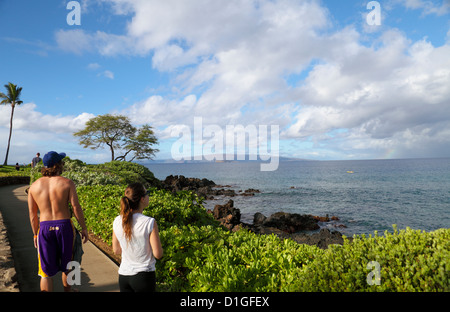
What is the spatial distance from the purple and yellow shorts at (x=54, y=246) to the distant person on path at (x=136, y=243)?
126 centimetres

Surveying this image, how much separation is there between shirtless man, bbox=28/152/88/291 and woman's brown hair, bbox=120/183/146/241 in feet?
4.36

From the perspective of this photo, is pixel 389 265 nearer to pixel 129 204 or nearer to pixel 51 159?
pixel 129 204

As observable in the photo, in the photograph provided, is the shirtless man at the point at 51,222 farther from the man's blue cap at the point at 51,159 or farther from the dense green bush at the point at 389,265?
the dense green bush at the point at 389,265

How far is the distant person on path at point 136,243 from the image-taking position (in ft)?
8.58

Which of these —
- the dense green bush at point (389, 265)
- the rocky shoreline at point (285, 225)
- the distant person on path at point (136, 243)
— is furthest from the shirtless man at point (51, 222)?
the rocky shoreline at point (285, 225)

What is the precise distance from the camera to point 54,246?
3.44m

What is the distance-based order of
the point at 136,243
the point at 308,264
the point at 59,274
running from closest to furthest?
the point at 136,243 → the point at 308,264 → the point at 59,274

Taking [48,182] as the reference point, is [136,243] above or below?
below

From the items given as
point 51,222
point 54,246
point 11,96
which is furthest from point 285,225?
point 11,96

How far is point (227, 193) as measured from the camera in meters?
39.5

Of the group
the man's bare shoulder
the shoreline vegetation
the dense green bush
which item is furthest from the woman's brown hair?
the dense green bush

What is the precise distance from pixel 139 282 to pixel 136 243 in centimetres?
42

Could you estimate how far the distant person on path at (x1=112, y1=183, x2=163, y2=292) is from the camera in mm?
2615
